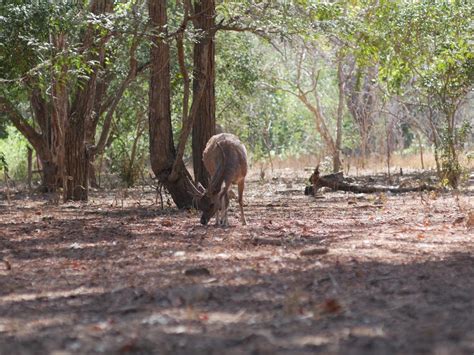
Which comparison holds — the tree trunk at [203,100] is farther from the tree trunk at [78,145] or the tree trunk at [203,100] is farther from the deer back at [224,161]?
the tree trunk at [78,145]

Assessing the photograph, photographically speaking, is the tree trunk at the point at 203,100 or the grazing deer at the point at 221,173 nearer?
the grazing deer at the point at 221,173

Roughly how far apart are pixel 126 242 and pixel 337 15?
23.8 ft

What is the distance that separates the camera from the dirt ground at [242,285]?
5.49 meters

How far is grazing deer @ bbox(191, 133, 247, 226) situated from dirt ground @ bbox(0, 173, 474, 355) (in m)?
0.33

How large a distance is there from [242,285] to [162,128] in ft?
25.8

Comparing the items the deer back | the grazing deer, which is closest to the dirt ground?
the grazing deer

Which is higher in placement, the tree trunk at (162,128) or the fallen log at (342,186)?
the tree trunk at (162,128)

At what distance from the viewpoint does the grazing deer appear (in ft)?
39.8

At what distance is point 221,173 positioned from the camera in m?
12.2

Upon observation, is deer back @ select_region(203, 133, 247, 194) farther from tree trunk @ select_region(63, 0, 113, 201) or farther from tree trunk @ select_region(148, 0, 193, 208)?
tree trunk @ select_region(63, 0, 113, 201)

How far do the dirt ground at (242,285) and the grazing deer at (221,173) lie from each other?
330mm

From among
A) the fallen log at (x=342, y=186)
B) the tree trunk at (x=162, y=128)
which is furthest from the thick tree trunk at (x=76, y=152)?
the fallen log at (x=342, y=186)

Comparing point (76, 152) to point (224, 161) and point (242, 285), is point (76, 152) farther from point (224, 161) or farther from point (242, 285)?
point (242, 285)

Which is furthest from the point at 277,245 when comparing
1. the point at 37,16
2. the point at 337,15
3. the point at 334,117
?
the point at 334,117
